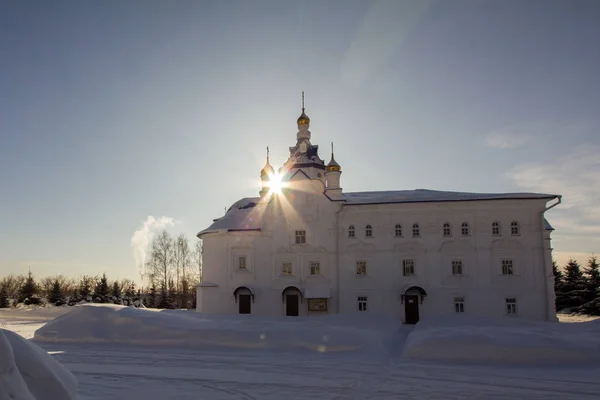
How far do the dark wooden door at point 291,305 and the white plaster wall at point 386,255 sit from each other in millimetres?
372

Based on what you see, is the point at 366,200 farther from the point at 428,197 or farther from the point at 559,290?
the point at 559,290

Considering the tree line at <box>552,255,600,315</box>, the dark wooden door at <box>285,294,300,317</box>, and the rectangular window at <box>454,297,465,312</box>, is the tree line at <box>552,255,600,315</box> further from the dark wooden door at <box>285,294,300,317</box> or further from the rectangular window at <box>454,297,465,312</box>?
the dark wooden door at <box>285,294,300,317</box>

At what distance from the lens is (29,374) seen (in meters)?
7.25

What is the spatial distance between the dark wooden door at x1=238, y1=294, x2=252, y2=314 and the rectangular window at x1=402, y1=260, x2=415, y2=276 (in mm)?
10248

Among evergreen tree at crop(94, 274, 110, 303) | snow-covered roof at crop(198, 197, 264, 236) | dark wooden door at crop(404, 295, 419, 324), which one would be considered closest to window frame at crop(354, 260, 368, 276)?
dark wooden door at crop(404, 295, 419, 324)

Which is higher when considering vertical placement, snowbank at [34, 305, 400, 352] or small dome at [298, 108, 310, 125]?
small dome at [298, 108, 310, 125]

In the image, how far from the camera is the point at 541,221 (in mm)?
27391

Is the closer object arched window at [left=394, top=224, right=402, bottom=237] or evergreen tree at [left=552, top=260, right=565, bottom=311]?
arched window at [left=394, top=224, right=402, bottom=237]

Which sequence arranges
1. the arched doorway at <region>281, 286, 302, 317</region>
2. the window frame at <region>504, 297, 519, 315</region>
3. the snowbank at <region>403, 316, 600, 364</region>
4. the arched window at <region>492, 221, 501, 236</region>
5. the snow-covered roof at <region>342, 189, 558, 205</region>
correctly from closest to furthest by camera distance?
the snowbank at <region>403, 316, 600, 364</region> → the window frame at <region>504, 297, 519, 315</region> → the snow-covered roof at <region>342, 189, 558, 205</region> → the arched window at <region>492, 221, 501, 236</region> → the arched doorway at <region>281, 286, 302, 317</region>

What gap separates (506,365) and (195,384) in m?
9.96

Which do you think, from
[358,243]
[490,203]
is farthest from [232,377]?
[490,203]

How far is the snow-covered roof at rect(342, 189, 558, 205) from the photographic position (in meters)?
27.7

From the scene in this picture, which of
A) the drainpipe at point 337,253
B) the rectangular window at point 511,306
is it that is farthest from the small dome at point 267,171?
the rectangular window at point 511,306

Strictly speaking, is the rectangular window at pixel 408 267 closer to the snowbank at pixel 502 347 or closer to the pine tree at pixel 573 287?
the snowbank at pixel 502 347
